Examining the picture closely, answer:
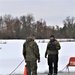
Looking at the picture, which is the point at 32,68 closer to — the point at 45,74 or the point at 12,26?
the point at 45,74

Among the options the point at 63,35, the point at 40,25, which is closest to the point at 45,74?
the point at 63,35

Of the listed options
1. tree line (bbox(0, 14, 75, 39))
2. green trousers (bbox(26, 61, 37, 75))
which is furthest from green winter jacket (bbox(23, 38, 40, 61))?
tree line (bbox(0, 14, 75, 39))

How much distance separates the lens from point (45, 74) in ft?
37.9

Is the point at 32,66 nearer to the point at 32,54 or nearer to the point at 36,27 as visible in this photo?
the point at 32,54

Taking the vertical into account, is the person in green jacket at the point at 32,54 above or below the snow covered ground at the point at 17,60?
above

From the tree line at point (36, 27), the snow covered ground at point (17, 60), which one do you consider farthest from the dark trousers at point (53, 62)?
the tree line at point (36, 27)

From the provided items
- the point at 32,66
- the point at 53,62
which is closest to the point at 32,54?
the point at 32,66

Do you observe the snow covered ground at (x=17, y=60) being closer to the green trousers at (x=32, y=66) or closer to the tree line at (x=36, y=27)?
the green trousers at (x=32, y=66)

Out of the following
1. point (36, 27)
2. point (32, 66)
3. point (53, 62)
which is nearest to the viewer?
point (32, 66)

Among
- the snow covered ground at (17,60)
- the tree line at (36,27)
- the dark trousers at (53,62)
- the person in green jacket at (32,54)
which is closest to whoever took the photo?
the person in green jacket at (32,54)

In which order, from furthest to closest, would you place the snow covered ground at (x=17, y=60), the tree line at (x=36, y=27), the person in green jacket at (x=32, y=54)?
the tree line at (x=36, y=27) < the snow covered ground at (x=17, y=60) < the person in green jacket at (x=32, y=54)

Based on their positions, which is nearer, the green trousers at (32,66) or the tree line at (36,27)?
the green trousers at (32,66)

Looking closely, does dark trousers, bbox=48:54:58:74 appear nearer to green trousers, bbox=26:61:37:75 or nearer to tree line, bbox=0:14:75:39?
green trousers, bbox=26:61:37:75

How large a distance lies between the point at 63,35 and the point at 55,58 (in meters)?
98.5
